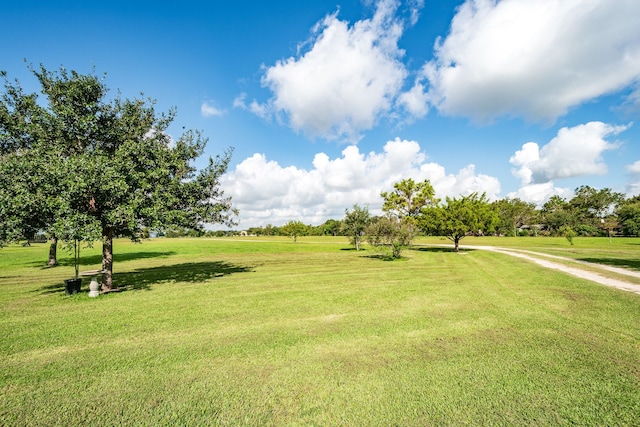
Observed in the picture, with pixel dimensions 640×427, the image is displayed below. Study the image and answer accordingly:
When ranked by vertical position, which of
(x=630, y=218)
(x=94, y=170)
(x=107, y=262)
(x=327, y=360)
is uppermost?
(x=94, y=170)

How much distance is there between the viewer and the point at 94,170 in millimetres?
12477

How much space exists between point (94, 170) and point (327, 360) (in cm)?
1276

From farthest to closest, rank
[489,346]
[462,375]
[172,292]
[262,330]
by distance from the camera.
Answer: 1. [172,292]
2. [262,330]
3. [489,346]
4. [462,375]

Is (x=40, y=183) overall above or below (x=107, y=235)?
above

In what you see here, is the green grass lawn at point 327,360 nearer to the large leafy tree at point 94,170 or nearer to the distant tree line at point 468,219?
the large leafy tree at point 94,170

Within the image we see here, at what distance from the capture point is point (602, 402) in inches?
190

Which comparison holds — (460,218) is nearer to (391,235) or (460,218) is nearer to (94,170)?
(391,235)

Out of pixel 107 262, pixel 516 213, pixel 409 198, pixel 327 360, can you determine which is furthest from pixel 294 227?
pixel 516 213

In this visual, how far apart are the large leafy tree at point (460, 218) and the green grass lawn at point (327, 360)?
2501 centimetres

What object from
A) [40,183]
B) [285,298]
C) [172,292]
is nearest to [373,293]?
[285,298]

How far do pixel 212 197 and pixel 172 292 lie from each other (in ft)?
20.3

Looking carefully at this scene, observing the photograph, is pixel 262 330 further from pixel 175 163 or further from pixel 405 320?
pixel 175 163

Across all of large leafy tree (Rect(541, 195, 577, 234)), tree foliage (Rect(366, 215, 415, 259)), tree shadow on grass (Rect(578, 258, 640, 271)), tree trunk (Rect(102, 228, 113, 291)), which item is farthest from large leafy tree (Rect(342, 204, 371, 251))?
large leafy tree (Rect(541, 195, 577, 234))

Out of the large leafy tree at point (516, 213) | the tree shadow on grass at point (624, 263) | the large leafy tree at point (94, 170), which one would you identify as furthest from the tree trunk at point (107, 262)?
the large leafy tree at point (516, 213)
